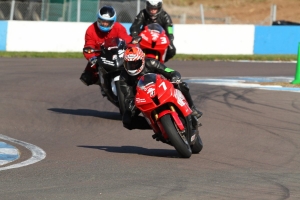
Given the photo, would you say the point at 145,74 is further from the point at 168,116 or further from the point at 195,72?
the point at 195,72

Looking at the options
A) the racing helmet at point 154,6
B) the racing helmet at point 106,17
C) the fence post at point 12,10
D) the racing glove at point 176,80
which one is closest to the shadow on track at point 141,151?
the racing glove at point 176,80

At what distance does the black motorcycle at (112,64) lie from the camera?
10.9 metres

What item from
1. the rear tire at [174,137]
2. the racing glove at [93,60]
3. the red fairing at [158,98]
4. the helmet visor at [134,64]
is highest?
the helmet visor at [134,64]

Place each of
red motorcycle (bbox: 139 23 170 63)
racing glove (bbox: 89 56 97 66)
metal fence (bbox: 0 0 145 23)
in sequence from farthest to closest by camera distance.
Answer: metal fence (bbox: 0 0 145 23) < racing glove (bbox: 89 56 97 66) < red motorcycle (bbox: 139 23 170 63)

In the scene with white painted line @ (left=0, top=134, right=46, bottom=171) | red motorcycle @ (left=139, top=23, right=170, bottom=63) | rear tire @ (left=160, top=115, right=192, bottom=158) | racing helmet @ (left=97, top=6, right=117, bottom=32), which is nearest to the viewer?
white painted line @ (left=0, top=134, right=46, bottom=171)

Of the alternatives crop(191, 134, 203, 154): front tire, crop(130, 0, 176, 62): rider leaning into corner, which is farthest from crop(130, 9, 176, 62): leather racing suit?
crop(191, 134, 203, 154): front tire

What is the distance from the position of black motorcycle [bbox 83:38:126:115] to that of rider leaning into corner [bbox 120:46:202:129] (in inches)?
88.5

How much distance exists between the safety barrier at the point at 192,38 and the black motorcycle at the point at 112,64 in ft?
46.5

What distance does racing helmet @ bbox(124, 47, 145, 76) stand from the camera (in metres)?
8.13

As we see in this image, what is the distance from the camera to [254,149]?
857cm

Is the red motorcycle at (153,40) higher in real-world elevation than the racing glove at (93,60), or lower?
→ higher

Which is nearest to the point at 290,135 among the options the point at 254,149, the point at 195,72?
the point at 254,149

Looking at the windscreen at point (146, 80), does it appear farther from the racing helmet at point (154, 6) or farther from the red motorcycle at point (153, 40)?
the racing helmet at point (154, 6)

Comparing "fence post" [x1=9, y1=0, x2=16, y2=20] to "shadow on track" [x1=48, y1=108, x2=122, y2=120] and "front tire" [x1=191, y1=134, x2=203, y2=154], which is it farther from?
"front tire" [x1=191, y1=134, x2=203, y2=154]
